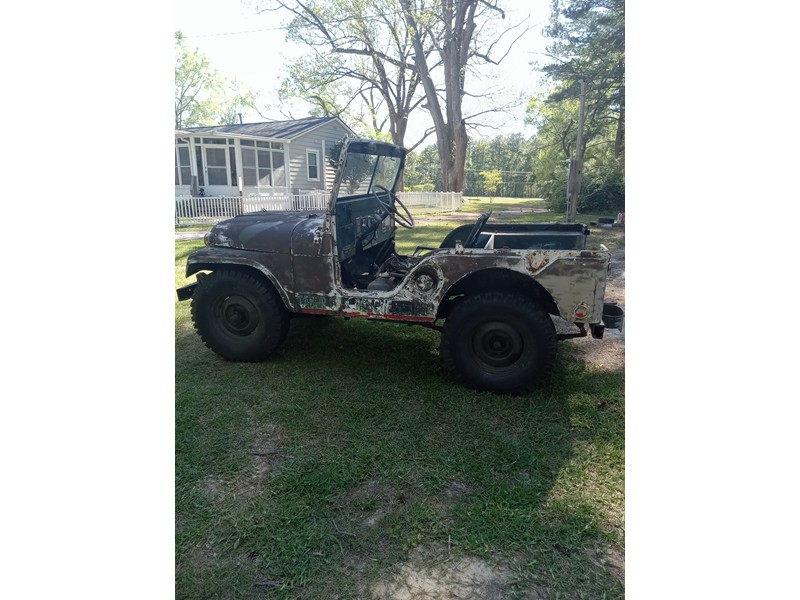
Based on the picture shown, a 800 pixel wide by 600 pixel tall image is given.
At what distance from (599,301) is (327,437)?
74.0 inches

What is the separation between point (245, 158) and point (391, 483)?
55.1ft

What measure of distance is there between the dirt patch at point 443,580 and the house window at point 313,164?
730 inches

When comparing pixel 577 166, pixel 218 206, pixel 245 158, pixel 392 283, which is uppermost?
pixel 245 158

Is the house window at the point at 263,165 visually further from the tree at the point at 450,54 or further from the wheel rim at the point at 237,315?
the wheel rim at the point at 237,315

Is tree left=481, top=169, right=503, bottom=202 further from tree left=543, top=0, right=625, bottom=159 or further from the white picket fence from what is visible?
the white picket fence

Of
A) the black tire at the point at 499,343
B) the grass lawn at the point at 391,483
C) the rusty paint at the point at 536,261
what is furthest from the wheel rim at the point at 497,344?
the rusty paint at the point at 536,261

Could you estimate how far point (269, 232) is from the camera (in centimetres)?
364

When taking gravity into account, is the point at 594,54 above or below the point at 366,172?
above

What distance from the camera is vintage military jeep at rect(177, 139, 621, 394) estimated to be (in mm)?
3062

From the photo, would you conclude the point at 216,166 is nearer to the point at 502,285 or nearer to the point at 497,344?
the point at 502,285

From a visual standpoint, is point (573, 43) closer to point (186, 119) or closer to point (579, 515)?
point (579, 515)

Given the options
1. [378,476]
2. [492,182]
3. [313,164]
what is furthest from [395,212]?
[492,182]

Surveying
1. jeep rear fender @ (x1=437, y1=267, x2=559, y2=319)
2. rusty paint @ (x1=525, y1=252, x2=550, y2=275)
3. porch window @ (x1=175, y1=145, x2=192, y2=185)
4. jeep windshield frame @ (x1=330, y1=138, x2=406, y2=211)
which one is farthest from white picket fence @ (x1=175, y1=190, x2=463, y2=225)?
rusty paint @ (x1=525, y1=252, x2=550, y2=275)

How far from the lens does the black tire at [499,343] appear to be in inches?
124
